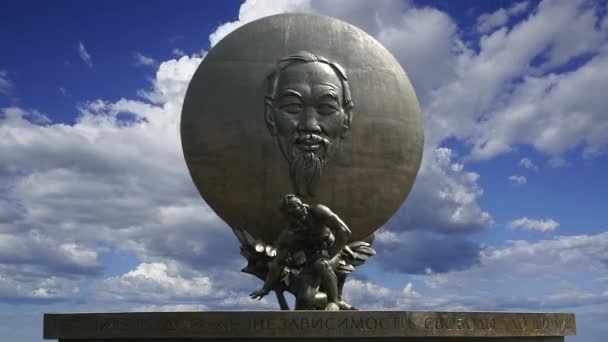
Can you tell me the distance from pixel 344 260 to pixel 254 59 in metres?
3.74

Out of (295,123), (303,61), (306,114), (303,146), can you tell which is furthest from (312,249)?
(303,61)

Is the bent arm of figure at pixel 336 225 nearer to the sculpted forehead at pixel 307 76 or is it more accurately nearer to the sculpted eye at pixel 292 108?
the sculpted eye at pixel 292 108

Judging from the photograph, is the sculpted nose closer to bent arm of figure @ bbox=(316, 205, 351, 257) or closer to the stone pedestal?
bent arm of figure @ bbox=(316, 205, 351, 257)

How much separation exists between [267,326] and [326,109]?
4.29 m

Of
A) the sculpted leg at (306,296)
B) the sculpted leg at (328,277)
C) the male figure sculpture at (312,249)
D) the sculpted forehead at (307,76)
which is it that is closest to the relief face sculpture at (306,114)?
the sculpted forehead at (307,76)

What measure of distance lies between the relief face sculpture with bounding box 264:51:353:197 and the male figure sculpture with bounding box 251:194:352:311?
824mm

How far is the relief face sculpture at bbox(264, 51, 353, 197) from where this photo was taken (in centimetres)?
1352

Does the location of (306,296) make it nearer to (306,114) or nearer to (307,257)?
(307,257)

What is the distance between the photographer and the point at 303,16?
47.9ft

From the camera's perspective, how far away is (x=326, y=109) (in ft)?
44.8

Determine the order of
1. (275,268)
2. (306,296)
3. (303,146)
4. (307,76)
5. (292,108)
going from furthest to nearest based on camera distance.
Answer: (307,76), (292,108), (303,146), (275,268), (306,296)

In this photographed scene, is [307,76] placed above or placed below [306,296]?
above

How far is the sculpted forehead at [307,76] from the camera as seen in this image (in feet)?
44.9

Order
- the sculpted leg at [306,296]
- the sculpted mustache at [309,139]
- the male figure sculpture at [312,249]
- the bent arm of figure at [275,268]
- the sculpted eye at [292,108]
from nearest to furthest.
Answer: the sculpted leg at [306,296] < the male figure sculpture at [312,249] < the bent arm of figure at [275,268] < the sculpted mustache at [309,139] < the sculpted eye at [292,108]
